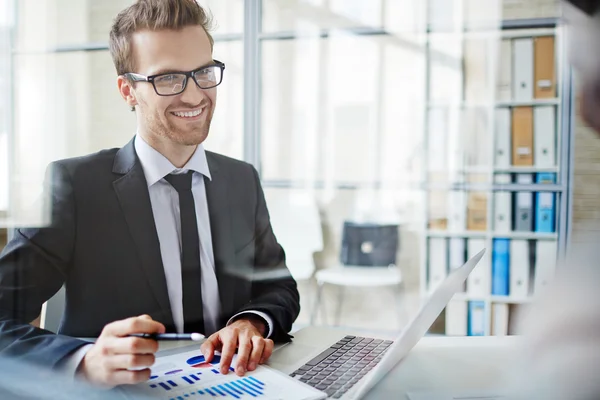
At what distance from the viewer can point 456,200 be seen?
3.89 ft

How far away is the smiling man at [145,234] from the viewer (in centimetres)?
80

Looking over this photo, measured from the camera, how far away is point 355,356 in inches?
35.3

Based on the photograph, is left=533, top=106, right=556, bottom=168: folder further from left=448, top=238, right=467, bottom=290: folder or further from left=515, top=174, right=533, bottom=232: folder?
left=448, top=238, right=467, bottom=290: folder

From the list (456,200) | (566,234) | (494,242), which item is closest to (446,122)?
(456,200)

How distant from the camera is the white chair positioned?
1.08 meters

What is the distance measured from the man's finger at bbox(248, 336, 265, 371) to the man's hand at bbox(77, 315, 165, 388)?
16 centimetres

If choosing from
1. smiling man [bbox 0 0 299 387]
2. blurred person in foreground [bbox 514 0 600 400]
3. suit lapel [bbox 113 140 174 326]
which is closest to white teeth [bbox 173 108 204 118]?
smiling man [bbox 0 0 299 387]

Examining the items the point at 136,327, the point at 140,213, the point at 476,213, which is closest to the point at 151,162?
the point at 140,213

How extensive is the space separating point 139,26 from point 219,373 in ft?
1.83

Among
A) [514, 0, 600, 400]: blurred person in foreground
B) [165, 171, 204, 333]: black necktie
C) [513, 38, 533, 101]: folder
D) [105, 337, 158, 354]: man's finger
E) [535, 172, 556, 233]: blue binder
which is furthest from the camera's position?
[513, 38, 533, 101]: folder

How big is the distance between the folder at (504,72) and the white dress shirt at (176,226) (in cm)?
70

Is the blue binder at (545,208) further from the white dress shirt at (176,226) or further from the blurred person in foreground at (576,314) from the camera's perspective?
the white dress shirt at (176,226)

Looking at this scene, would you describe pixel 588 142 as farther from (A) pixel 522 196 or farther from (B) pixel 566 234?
(A) pixel 522 196

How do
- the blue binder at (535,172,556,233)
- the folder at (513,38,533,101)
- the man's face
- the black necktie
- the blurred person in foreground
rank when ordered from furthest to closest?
the folder at (513,38,533,101) → the blue binder at (535,172,556,233) → the black necktie → the man's face → the blurred person in foreground
